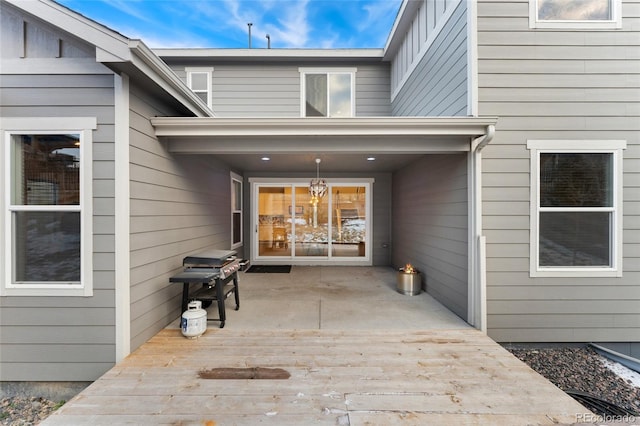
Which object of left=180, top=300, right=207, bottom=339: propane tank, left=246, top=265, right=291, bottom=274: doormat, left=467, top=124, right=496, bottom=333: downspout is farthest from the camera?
left=246, top=265, right=291, bottom=274: doormat

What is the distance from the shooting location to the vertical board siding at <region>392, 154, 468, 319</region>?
3.45 metres

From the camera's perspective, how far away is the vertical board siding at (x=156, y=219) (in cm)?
271

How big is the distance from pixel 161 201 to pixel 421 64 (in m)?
4.66

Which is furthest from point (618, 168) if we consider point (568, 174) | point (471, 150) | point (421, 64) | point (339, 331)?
point (339, 331)

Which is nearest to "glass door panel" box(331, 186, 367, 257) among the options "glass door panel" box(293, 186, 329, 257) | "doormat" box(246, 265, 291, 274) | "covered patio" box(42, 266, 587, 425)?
"glass door panel" box(293, 186, 329, 257)

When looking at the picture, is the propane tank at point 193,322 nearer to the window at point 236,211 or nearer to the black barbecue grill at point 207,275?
the black barbecue grill at point 207,275

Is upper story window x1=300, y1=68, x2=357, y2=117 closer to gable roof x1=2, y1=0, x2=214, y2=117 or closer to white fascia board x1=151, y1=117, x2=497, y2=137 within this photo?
white fascia board x1=151, y1=117, x2=497, y2=137

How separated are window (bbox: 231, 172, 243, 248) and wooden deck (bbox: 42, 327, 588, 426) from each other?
3.33m

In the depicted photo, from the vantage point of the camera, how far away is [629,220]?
3.21 metres

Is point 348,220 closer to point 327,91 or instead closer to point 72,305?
point 327,91

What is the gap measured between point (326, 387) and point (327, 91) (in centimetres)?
651

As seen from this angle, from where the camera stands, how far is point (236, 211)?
6.36 m

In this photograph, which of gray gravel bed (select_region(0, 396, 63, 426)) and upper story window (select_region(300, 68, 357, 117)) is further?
upper story window (select_region(300, 68, 357, 117))

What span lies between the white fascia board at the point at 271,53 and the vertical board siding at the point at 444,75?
150 centimetres
